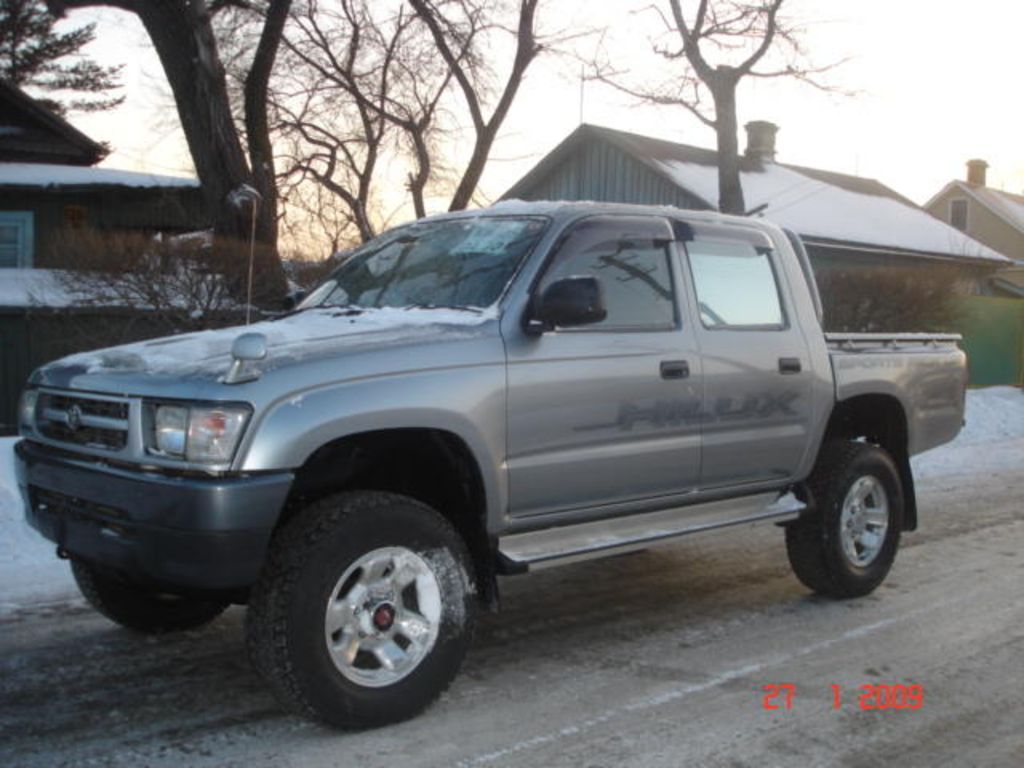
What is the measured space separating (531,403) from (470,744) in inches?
52.9

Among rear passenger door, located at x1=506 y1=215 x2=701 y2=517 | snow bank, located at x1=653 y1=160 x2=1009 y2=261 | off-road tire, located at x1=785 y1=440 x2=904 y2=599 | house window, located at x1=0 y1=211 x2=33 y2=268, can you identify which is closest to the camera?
rear passenger door, located at x1=506 y1=215 x2=701 y2=517

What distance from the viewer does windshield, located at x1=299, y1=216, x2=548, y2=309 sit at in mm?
4707

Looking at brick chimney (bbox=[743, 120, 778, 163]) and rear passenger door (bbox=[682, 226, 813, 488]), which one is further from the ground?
brick chimney (bbox=[743, 120, 778, 163])

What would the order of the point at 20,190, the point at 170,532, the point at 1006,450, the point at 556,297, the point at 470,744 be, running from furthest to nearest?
1. the point at 20,190
2. the point at 1006,450
3. the point at 556,297
4. the point at 470,744
5. the point at 170,532

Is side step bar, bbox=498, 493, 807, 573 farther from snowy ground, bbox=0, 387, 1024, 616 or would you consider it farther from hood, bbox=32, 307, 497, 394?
snowy ground, bbox=0, 387, 1024, 616

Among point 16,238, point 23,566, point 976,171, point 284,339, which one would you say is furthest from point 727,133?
point 976,171

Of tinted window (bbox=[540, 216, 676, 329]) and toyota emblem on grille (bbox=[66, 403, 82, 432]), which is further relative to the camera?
tinted window (bbox=[540, 216, 676, 329])

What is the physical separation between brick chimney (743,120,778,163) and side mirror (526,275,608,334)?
2897 centimetres

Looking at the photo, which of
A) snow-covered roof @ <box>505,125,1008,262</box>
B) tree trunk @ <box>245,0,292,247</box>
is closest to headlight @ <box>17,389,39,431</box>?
tree trunk @ <box>245,0,292,247</box>

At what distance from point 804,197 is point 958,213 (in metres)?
23.2

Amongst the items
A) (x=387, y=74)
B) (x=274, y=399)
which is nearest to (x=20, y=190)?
(x=387, y=74)

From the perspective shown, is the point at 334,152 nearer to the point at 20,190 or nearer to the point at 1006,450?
the point at 20,190

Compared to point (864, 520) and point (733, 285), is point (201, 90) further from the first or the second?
point (864, 520)

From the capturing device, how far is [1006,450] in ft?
41.9
